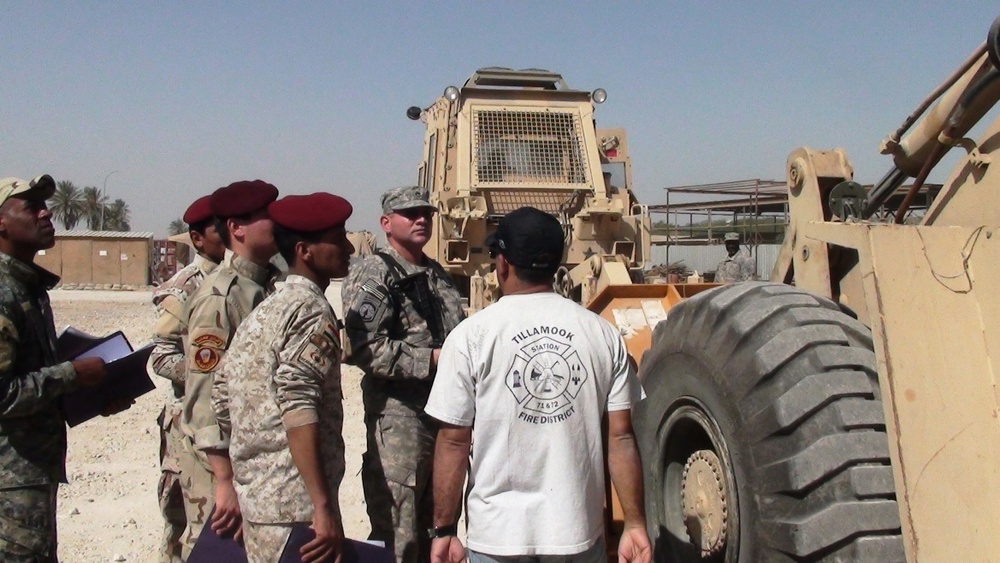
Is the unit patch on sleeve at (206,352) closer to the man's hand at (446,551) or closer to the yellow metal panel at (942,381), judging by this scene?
the man's hand at (446,551)

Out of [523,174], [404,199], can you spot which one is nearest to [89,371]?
[404,199]

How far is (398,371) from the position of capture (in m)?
3.24

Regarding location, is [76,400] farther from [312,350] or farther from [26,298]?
[312,350]

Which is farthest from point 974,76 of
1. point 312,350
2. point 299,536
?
point 299,536

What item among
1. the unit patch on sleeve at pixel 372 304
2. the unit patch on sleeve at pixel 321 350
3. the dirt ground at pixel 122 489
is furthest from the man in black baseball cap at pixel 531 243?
the dirt ground at pixel 122 489

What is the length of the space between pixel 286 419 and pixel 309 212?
0.66 metres

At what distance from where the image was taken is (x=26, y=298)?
293 centimetres

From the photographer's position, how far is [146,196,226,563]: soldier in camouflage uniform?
3.66m

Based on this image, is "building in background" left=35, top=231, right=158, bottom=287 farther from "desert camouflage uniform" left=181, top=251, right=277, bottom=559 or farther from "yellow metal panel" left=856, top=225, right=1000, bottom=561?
"yellow metal panel" left=856, top=225, right=1000, bottom=561

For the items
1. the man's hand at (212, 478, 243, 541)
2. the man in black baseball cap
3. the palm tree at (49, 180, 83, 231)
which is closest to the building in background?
the palm tree at (49, 180, 83, 231)

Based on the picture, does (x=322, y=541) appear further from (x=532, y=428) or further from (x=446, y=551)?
(x=532, y=428)

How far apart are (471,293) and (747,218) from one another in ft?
43.0

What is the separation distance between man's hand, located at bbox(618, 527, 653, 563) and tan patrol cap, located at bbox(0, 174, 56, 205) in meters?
2.30

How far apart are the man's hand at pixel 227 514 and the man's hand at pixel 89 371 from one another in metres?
0.61
